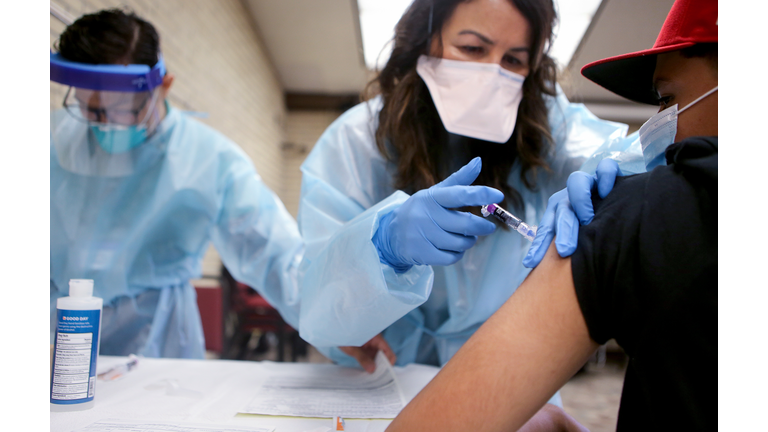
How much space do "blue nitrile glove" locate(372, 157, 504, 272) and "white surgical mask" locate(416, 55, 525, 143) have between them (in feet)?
0.87

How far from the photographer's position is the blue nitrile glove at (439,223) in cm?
71

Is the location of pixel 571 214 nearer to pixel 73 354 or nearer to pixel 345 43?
pixel 73 354

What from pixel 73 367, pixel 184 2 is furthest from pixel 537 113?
pixel 184 2

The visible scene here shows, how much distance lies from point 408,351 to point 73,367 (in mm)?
739

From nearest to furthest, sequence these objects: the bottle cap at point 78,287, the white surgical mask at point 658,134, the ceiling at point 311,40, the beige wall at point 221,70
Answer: the white surgical mask at point 658,134 < the bottle cap at point 78,287 < the beige wall at point 221,70 < the ceiling at point 311,40

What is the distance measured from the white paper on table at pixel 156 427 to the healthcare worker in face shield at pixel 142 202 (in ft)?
1.54

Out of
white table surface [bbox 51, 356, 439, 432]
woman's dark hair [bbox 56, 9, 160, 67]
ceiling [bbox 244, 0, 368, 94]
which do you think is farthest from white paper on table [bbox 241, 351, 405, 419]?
ceiling [bbox 244, 0, 368, 94]

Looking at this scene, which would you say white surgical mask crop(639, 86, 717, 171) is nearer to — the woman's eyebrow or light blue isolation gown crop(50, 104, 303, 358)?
the woman's eyebrow

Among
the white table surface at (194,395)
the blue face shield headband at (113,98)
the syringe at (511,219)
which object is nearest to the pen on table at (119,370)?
the white table surface at (194,395)

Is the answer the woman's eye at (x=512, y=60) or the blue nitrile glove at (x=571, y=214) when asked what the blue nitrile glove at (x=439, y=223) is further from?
the woman's eye at (x=512, y=60)

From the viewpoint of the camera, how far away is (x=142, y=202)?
4.12ft

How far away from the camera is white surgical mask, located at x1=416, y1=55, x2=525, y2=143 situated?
3.17 ft
